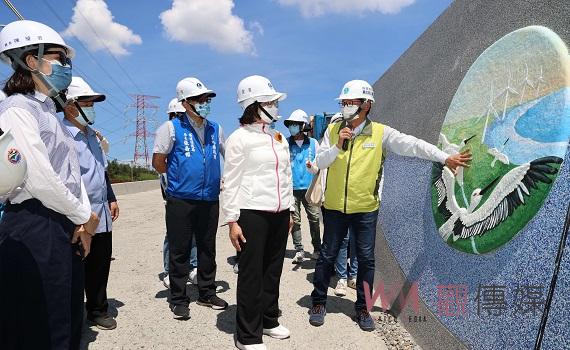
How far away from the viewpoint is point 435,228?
10.7 feet

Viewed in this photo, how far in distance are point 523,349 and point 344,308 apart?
6.95ft

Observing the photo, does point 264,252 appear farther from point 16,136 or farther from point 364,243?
point 16,136

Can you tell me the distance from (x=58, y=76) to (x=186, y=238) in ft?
6.29

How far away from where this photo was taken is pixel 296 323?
11.9 feet

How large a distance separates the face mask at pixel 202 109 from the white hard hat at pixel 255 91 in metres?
0.68

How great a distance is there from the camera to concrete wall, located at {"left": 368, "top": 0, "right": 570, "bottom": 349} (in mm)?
2041

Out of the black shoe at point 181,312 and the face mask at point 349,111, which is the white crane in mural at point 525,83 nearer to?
the face mask at point 349,111

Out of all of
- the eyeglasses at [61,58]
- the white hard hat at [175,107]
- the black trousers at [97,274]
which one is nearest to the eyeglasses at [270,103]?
the eyeglasses at [61,58]

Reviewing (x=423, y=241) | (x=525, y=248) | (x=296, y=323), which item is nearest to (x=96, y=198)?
(x=296, y=323)

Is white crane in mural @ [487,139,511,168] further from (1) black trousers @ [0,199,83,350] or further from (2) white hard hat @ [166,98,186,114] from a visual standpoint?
(2) white hard hat @ [166,98,186,114]

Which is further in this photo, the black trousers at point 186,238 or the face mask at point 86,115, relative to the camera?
the black trousers at point 186,238

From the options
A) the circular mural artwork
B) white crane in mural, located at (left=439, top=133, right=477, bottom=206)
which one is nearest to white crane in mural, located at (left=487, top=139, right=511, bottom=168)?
the circular mural artwork

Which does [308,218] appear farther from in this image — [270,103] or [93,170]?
[93,170]

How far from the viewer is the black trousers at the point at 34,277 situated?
1969 millimetres
